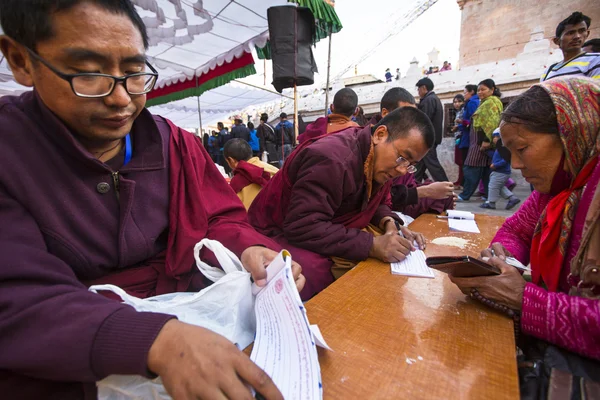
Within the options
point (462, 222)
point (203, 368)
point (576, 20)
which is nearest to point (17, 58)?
point (203, 368)

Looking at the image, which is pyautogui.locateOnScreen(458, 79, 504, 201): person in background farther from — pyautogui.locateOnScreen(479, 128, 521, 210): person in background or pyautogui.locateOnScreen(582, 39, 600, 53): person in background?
pyautogui.locateOnScreen(582, 39, 600, 53): person in background

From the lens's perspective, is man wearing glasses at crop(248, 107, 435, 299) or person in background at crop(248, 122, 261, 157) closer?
man wearing glasses at crop(248, 107, 435, 299)

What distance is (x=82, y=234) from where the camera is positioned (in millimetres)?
767

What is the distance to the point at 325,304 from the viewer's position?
2.93ft

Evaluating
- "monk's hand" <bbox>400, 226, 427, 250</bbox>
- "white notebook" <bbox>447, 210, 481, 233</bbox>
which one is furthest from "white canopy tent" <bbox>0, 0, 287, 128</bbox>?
"monk's hand" <bbox>400, 226, 427, 250</bbox>

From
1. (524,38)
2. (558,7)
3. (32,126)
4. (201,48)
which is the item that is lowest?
(32,126)

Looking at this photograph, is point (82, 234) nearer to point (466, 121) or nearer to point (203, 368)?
point (203, 368)

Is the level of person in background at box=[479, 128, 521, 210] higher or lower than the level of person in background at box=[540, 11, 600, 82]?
lower

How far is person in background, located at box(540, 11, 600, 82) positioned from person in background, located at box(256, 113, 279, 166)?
242 inches

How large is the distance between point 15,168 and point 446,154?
8.25 meters

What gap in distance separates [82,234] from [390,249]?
1.08 meters

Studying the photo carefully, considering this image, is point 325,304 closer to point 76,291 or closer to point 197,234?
point 197,234

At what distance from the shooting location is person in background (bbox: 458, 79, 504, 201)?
14.5 ft

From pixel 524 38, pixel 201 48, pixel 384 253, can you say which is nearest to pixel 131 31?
pixel 384 253
